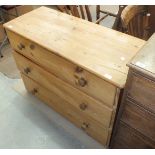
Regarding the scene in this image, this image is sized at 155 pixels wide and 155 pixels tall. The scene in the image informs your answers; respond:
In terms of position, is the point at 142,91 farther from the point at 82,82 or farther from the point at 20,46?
the point at 20,46

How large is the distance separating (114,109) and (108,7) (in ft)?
7.95

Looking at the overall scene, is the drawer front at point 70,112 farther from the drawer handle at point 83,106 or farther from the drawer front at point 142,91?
the drawer front at point 142,91

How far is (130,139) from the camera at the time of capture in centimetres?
112

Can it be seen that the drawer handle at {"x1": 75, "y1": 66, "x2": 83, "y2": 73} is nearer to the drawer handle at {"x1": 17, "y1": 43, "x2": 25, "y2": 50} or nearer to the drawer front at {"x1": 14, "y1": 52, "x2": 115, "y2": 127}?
the drawer front at {"x1": 14, "y1": 52, "x2": 115, "y2": 127}

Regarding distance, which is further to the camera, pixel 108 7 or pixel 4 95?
pixel 108 7

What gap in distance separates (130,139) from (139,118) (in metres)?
0.24

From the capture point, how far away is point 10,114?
172cm

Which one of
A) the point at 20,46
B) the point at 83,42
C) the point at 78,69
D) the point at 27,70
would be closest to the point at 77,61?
the point at 78,69

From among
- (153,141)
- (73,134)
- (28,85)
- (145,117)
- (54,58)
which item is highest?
(54,58)

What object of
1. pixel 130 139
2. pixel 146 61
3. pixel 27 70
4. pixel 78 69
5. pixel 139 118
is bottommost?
Result: pixel 130 139
